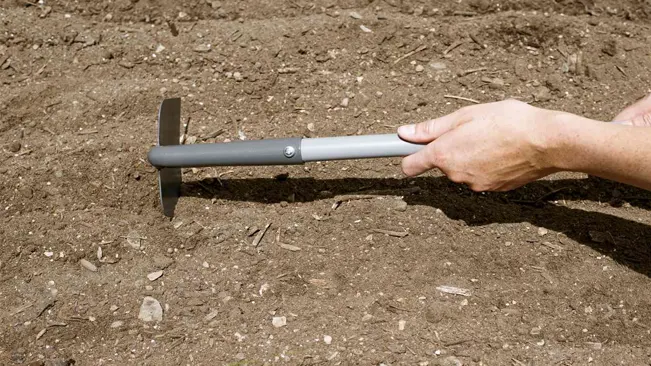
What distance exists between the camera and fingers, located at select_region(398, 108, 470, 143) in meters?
2.29

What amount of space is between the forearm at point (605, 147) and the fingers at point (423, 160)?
1.20 feet

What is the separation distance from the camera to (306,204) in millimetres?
2635

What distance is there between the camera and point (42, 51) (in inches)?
120

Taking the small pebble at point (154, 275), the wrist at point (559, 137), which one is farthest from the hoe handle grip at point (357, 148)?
the small pebble at point (154, 275)

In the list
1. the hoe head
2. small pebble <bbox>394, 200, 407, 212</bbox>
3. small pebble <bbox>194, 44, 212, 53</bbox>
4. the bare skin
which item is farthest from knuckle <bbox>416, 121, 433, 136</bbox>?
small pebble <bbox>194, 44, 212, 53</bbox>

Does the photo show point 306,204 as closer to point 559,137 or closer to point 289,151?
point 289,151

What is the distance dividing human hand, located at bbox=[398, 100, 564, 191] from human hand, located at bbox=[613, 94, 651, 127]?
0.52m

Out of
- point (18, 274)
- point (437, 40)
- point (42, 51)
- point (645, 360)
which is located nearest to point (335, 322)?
point (645, 360)

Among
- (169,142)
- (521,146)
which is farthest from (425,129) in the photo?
(169,142)

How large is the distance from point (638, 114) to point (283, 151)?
4.33 ft

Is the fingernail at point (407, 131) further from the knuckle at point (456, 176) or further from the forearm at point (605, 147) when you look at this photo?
the forearm at point (605, 147)

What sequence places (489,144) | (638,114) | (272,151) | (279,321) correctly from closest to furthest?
(489,144) < (279,321) < (272,151) < (638,114)

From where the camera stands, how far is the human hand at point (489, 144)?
7.04 feet

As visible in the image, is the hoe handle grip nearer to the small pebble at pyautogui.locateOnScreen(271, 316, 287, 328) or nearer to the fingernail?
the fingernail
